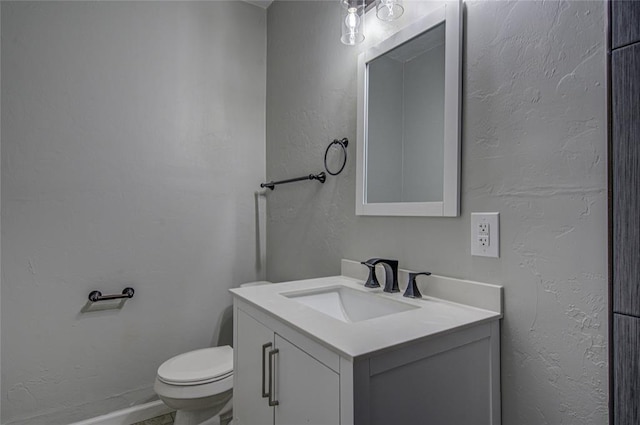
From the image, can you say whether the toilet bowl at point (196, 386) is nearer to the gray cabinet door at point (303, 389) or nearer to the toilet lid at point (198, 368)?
the toilet lid at point (198, 368)

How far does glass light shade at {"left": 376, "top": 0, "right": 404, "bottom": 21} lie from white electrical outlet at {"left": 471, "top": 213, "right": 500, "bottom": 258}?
0.79m

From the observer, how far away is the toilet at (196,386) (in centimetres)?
151

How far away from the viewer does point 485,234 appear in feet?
3.40

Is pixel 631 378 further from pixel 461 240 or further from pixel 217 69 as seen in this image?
pixel 217 69

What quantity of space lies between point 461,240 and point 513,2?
27.8 inches

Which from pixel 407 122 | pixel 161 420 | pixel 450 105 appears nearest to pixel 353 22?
pixel 407 122

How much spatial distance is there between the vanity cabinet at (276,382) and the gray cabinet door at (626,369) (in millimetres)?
584

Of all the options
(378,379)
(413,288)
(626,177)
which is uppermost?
(626,177)

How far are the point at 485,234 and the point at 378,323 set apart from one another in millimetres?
429

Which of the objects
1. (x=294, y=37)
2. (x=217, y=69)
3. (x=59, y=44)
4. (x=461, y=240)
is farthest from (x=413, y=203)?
(x=59, y=44)

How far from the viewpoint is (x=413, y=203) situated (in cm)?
125

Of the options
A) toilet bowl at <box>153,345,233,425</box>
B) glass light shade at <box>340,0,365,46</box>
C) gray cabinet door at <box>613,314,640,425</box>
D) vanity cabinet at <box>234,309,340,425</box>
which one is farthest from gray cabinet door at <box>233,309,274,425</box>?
Result: glass light shade at <box>340,0,365,46</box>

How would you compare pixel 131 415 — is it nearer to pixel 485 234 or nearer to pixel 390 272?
pixel 390 272

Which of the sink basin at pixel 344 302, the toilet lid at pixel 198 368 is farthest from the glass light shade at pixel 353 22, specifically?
the toilet lid at pixel 198 368
